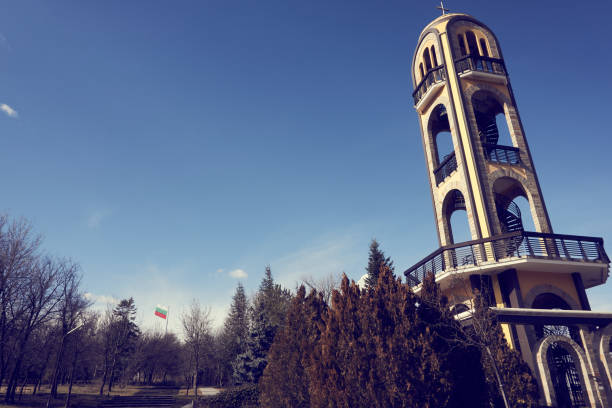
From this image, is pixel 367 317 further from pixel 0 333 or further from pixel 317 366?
pixel 0 333

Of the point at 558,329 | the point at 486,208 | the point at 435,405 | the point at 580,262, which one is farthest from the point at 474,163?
the point at 435,405

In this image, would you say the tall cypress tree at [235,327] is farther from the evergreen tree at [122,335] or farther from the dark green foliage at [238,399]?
the dark green foliage at [238,399]

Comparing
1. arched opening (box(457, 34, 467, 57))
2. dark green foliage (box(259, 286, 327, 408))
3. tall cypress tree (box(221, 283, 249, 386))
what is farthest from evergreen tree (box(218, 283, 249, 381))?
arched opening (box(457, 34, 467, 57))

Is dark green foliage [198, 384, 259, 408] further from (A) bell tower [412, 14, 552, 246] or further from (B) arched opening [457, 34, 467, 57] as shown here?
(B) arched opening [457, 34, 467, 57]

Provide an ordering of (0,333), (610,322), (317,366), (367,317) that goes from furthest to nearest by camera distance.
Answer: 1. (0,333)
2. (610,322)
3. (317,366)
4. (367,317)

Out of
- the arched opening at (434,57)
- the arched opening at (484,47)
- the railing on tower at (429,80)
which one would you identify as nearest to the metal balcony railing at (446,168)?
the railing on tower at (429,80)

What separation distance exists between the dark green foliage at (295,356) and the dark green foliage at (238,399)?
22.0ft

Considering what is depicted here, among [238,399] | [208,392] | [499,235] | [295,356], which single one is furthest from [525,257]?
[208,392]

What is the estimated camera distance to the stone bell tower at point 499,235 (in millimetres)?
14023

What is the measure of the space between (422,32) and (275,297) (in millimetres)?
37798

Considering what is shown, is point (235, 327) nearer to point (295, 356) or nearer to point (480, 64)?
point (295, 356)

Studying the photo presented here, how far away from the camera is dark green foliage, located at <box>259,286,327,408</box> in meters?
15.9

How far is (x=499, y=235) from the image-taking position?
1638 cm

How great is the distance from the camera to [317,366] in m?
13.2
